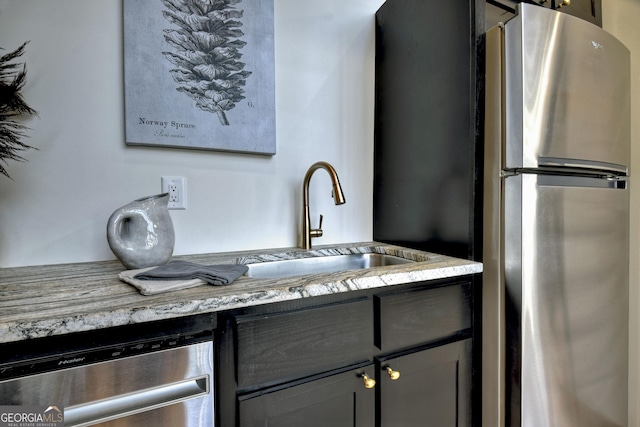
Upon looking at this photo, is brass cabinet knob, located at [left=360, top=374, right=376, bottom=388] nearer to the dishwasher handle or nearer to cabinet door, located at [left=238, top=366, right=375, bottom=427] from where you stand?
cabinet door, located at [left=238, top=366, right=375, bottom=427]

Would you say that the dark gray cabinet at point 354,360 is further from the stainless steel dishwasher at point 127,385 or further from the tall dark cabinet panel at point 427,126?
the tall dark cabinet panel at point 427,126

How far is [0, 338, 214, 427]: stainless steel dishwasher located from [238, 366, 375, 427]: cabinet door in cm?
11

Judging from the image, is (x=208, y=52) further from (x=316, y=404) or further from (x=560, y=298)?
(x=560, y=298)

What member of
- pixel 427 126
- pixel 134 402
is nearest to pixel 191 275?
pixel 134 402

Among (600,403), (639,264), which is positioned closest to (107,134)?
(600,403)

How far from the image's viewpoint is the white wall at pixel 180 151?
0.99 m

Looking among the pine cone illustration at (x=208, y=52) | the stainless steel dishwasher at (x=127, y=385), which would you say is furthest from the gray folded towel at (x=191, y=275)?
the pine cone illustration at (x=208, y=52)

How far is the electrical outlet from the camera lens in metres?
1.15

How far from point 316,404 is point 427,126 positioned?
3.41ft

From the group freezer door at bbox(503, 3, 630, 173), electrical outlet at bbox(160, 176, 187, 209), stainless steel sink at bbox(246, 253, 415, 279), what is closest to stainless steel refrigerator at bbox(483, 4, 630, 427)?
freezer door at bbox(503, 3, 630, 173)

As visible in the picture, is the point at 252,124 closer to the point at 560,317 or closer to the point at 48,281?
the point at 48,281

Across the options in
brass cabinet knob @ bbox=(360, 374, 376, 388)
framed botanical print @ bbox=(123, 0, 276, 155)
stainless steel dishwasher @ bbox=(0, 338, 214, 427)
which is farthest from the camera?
framed botanical print @ bbox=(123, 0, 276, 155)

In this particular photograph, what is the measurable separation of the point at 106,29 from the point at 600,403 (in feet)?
7.49

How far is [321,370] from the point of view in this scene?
2.54ft
